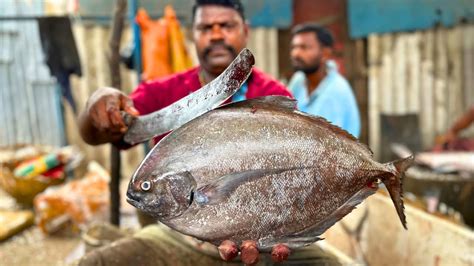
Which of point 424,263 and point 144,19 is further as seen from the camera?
point 144,19

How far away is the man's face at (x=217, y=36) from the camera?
2.55 m

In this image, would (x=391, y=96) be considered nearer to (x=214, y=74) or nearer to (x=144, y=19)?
(x=144, y=19)

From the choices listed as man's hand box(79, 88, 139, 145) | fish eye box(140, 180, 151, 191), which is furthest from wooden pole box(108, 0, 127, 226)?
fish eye box(140, 180, 151, 191)

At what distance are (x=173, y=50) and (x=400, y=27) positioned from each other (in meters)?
3.85

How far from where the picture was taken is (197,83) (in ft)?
9.28

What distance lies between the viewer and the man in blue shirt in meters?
4.45

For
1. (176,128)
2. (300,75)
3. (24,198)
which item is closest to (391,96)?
(300,75)

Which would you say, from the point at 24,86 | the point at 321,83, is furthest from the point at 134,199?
the point at 24,86

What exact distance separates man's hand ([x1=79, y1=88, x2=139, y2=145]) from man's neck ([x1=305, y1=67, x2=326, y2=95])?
2.99 meters

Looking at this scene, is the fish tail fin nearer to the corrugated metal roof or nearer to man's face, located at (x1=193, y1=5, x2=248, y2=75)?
man's face, located at (x1=193, y1=5, x2=248, y2=75)

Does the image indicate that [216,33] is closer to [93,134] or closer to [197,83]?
[197,83]

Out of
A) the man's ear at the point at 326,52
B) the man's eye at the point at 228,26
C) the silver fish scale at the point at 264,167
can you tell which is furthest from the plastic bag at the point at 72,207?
the silver fish scale at the point at 264,167

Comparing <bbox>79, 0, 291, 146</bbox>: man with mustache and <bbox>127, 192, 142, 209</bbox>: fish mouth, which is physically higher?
<bbox>79, 0, 291, 146</bbox>: man with mustache

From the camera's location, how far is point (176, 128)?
173 centimetres
